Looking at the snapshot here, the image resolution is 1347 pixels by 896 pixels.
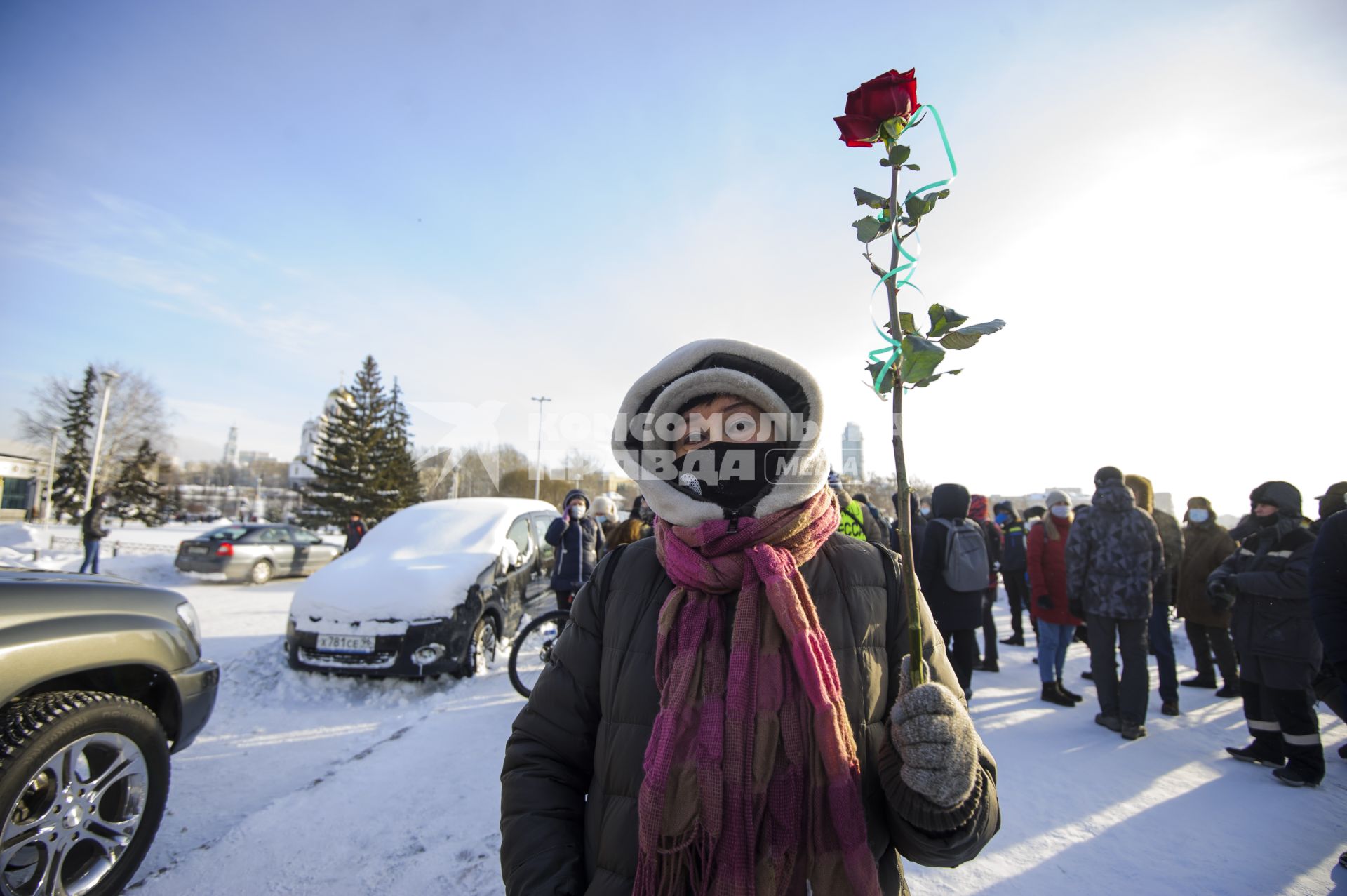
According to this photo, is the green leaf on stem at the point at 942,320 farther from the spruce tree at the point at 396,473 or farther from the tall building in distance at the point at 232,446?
the tall building in distance at the point at 232,446

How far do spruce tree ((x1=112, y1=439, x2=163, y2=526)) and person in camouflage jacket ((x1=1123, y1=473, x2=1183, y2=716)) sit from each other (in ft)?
148

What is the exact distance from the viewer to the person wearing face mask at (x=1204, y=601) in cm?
568

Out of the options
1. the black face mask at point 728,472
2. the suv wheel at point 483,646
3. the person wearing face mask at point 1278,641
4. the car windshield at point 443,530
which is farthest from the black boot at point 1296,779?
the car windshield at point 443,530

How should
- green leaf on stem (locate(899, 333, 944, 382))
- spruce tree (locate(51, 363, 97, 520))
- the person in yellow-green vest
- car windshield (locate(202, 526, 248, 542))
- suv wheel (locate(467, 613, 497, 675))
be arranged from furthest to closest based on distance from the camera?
spruce tree (locate(51, 363, 97, 520)) < car windshield (locate(202, 526, 248, 542)) < suv wheel (locate(467, 613, 497, 675)) < the person in yellow-green vest < green leaf on stem (locate(899, 333, 944, 382))

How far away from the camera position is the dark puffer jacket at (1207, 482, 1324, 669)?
3.88 m

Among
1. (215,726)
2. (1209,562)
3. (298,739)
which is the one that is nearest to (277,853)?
(298,739)

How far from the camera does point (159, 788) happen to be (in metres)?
2.78

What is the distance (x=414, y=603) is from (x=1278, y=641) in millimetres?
6808

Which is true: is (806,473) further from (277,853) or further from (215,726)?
(215,726)

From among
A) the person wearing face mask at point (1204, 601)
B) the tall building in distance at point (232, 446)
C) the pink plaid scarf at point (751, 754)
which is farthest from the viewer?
the tall building in distance at point (232, 446)

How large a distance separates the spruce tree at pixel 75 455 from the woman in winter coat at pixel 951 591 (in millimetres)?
42383

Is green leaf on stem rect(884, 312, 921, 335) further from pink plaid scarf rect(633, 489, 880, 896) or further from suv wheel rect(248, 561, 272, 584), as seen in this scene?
suv wheel rect(248, 561, 272, 584)

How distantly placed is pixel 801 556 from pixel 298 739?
15.9ft

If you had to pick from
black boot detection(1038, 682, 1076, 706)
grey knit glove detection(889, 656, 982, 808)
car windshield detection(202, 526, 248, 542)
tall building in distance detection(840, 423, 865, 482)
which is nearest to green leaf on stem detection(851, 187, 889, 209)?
grey knit glove detection(889, 656, 982, 808)
